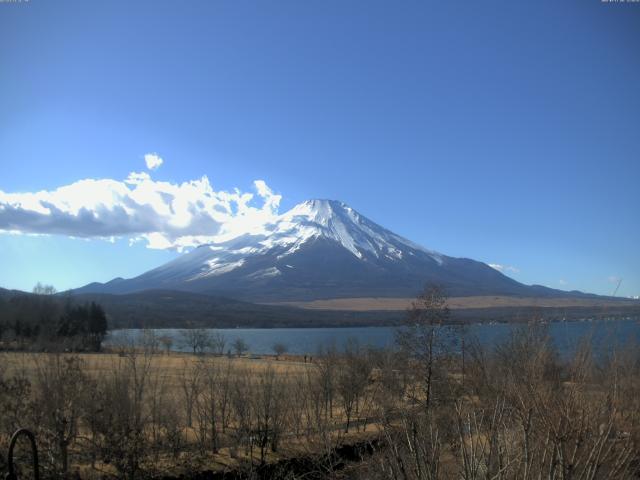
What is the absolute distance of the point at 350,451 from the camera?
21156mm

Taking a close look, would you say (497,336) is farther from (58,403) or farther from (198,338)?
(198,338)

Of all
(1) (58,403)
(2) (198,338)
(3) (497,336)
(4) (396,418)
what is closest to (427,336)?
(3) (497,336)

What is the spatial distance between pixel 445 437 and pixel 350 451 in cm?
993

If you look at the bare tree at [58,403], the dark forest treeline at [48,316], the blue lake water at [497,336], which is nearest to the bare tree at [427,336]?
the blue lake water at [497,336]

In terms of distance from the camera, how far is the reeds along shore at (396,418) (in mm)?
4891

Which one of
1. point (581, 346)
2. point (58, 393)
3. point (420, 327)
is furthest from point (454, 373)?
point (581, 346)

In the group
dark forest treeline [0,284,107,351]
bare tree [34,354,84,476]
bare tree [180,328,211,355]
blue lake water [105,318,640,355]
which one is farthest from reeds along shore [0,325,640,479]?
bare tree [180,328,211,355]

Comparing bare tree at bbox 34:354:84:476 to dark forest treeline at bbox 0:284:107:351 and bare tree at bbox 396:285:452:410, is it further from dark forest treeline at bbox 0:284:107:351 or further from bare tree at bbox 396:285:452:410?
dark forest treeline at bbox 0:284:107:351

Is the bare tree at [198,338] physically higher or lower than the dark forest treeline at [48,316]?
lower

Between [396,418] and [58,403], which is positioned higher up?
[58,403]

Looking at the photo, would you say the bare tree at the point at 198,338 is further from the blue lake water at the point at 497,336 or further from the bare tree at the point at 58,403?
the bare tree at the point at 58,403

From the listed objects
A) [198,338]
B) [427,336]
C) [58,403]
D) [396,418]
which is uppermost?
[427,336]

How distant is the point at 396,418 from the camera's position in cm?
1789

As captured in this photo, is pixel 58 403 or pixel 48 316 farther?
pixel 48 316
